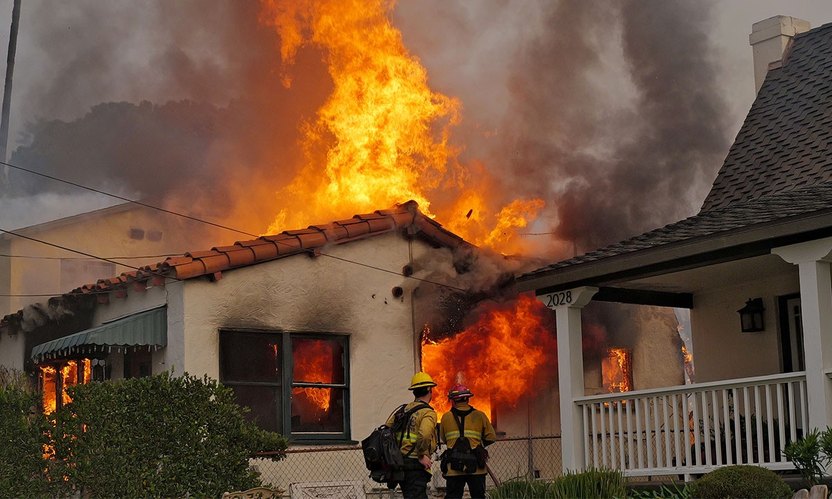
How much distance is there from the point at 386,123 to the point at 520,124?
267 centimetres

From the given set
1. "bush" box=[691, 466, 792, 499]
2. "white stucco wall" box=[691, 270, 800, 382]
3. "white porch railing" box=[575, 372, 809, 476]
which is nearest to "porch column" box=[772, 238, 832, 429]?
"white porch railing" box=[575, 372, 809, 476]

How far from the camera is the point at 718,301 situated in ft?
47.1

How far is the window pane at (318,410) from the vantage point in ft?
51.4

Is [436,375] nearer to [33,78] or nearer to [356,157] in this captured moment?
[356,157]

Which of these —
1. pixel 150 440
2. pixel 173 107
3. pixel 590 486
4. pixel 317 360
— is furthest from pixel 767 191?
pixel 173 107

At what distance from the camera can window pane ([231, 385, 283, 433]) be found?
1524 centimetres

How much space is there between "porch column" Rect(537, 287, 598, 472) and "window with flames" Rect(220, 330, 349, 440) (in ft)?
12.0

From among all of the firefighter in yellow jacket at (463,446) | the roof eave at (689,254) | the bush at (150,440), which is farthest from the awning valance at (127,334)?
the firefighter in yellow jacket at (463,446)

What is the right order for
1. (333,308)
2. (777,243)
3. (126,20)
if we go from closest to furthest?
(777,243)
(333,308)
(126,20)

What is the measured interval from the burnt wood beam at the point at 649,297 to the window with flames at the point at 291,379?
3972 mm

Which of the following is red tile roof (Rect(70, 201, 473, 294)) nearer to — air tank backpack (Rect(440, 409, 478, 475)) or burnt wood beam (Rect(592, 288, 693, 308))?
burnt wood beam (Rect(592, 288, 693, 308))

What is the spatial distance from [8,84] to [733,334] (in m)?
16.2

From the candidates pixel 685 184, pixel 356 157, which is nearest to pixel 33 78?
pixel 356 157

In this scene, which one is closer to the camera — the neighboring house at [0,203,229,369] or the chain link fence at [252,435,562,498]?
the chain link fence at [252,435,562,498]
